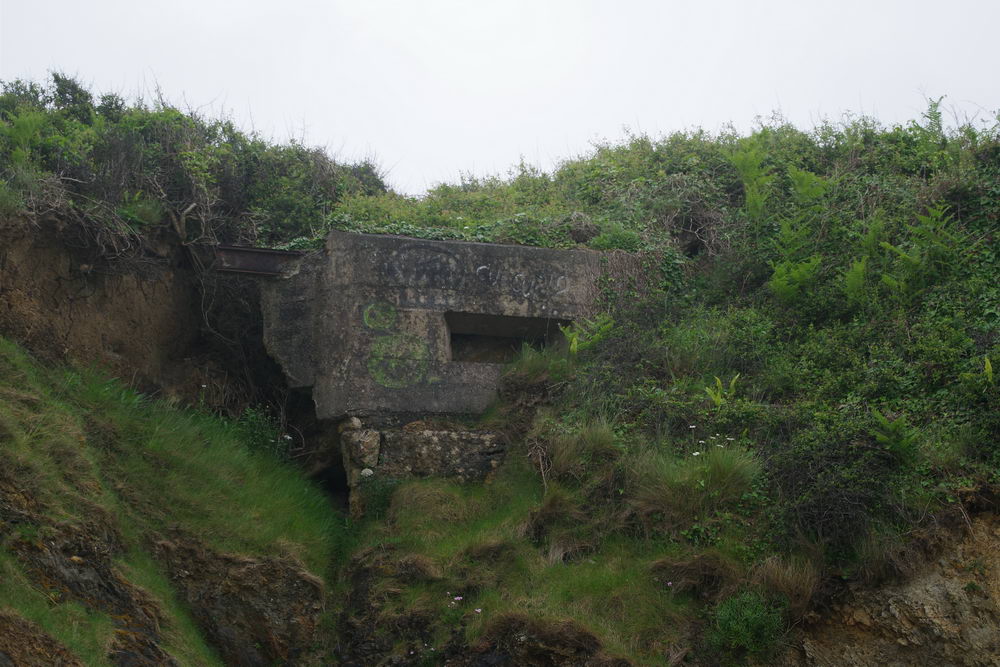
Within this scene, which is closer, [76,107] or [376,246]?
[376,246]

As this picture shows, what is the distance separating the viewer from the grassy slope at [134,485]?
5.84 meters

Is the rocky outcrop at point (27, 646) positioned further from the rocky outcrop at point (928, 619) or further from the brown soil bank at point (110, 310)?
the rocky outcrop at point (928, 619)

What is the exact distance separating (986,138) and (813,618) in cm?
575

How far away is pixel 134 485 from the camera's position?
7293 mm

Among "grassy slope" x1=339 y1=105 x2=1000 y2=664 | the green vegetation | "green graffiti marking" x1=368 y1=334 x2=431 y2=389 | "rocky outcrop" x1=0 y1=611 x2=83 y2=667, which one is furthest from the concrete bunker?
"rocky outcrop" x1=0 y1=611 x2=83 y2=667

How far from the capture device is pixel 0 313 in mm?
7836

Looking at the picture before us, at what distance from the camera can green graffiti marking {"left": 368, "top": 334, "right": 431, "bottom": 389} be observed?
8.59m

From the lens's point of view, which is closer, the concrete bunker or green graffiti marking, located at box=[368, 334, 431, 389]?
the concrete bunker

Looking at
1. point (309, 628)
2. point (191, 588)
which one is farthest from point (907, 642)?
point (191, 588)

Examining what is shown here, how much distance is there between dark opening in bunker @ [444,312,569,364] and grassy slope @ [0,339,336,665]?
1.95m

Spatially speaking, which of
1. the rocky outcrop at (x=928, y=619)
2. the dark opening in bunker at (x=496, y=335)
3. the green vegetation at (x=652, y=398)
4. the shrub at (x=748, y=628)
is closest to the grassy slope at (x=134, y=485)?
the green vegetation at (x=652, y=398)

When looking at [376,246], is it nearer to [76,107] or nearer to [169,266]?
[169,266]

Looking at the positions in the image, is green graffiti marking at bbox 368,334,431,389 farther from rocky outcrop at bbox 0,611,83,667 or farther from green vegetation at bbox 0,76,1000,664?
rocky outcrop at bbox 0,611,83,667

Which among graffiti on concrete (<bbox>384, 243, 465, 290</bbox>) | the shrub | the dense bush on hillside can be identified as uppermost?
the dense bush on hillside
